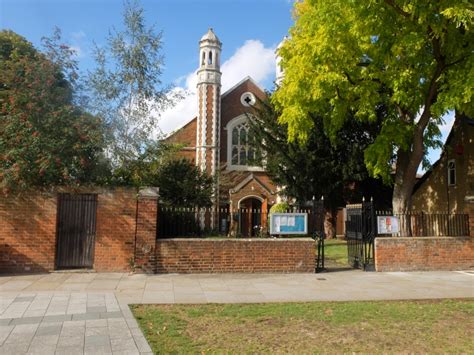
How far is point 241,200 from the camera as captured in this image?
30.3 metres

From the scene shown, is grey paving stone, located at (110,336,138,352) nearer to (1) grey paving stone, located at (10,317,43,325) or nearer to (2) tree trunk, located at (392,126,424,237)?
(1) grey paving stone, located at (10,317,43,325)

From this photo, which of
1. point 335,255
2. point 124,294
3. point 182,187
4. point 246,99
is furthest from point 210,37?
point 124,294

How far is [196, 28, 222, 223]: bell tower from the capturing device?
31969mm

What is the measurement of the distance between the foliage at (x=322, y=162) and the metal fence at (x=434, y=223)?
786cm

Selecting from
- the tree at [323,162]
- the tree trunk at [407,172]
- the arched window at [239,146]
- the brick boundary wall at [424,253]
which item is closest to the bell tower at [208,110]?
the arched window at [239,146]

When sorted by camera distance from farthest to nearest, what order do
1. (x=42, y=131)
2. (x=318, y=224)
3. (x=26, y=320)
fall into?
(x=318, y=224)
(x=42, y=131)
(x=26, y=320)

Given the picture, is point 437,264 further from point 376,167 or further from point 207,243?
point 207,243

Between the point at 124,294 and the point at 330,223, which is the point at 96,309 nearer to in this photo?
the point at 124,294

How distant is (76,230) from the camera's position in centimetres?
1140

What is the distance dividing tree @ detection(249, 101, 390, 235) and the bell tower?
781cm

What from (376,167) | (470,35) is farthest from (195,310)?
(470,35)

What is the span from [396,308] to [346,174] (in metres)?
15.0

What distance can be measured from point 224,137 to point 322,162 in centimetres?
1168

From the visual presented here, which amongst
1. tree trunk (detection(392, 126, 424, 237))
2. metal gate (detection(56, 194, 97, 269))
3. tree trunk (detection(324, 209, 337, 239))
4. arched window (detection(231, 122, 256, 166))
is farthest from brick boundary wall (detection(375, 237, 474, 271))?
arched window (detection(231, 122, 256, 166))
